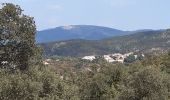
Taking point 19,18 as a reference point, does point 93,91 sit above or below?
below

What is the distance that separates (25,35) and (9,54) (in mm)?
2792

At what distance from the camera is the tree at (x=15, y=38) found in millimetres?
48562

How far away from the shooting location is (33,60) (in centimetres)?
4984

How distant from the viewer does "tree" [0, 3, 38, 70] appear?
4856cm

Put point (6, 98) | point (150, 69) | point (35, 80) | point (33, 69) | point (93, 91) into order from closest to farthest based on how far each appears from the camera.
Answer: point (6, 98) < point (35, 80) < point (33, 69) < point (150, 69) < point (93, 91)

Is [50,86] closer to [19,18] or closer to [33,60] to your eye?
[33,60]

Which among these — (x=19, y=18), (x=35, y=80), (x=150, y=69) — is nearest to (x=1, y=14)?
(x=19, y=18)

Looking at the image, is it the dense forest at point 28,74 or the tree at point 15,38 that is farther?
the tree at point 15,38

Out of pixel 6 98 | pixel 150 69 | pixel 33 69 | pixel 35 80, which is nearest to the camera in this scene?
pixel 6 98

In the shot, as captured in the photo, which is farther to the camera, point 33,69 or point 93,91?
point 93,91

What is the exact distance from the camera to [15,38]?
4853cm

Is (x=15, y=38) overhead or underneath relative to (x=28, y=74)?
overhead

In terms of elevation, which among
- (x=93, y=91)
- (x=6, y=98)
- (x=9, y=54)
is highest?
(x=9, y=54)

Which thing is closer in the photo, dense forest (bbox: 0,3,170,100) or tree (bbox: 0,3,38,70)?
dense forest (bbox: 0,3,170,100)
